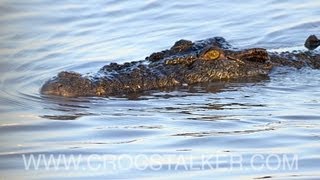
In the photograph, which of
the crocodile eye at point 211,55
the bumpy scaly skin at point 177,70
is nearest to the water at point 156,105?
the bumpy scaly skin at point 177,70

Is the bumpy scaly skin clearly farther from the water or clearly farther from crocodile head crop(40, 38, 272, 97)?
the water

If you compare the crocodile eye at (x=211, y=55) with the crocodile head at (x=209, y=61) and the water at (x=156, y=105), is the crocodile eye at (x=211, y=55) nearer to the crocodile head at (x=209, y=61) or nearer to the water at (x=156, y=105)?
the crocodile head at (x=209, y=61)

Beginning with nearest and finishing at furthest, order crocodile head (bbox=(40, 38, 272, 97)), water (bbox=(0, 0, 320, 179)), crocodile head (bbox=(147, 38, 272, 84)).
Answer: water (bbox=(0, 0, 320, 179)) → crocodile head (bbox=(40, 38, 272, 97)) → crocodile head (bbox=(147, 38, 272, 84))

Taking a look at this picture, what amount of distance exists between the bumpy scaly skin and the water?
0.23 metres

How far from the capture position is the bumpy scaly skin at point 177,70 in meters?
9.62

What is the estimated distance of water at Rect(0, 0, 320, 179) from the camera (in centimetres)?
669

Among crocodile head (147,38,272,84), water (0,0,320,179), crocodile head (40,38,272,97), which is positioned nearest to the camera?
water (0,0,320,179)

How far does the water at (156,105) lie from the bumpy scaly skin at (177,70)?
0.76 ft

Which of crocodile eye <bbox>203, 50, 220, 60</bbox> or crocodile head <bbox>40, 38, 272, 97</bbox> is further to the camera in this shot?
crocodile eye <bbox>203, 50, 220, 60</bbox>

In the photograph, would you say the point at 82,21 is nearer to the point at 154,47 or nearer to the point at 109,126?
the point at 154,47

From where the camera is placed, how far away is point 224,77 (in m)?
10.4

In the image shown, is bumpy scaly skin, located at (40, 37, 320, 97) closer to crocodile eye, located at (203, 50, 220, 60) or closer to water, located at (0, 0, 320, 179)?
crocodile eye, located at (203, 50, 220, 60)

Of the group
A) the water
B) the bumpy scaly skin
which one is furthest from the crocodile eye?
the water

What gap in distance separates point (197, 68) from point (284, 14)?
196 inches
